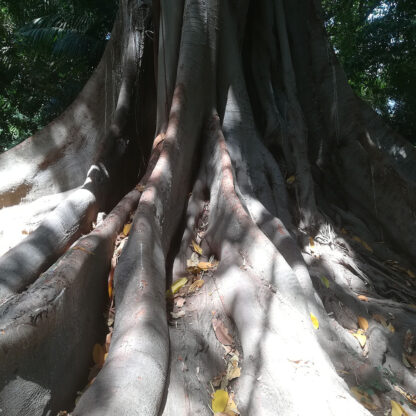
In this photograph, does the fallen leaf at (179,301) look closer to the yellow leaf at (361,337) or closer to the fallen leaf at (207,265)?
the fallen leaf at (207,265)

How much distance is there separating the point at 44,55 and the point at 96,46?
1.49 meters

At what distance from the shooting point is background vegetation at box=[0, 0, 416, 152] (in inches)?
308

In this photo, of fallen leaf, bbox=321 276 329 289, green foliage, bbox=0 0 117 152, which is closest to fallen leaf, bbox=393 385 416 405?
fallen leaf, bbox=321 276 329 289

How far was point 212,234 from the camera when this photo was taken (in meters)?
2.37

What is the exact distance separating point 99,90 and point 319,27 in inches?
107

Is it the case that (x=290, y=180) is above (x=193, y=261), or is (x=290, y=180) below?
above

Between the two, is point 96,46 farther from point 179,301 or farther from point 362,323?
point 362,323

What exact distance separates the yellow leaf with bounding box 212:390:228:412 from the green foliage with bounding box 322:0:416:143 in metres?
7.93

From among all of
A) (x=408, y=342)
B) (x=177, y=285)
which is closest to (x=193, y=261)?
(x=177, y=285)

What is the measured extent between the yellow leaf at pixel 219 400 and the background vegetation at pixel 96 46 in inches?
306

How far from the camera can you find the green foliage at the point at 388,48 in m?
7.64

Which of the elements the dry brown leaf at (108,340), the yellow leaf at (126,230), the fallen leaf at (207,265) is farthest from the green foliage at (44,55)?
the dry brown leaf at (108,340)

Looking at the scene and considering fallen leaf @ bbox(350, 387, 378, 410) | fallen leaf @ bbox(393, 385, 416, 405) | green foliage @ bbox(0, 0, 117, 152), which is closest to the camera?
fallen leaf @ bbox(350, 387, 378, 410)

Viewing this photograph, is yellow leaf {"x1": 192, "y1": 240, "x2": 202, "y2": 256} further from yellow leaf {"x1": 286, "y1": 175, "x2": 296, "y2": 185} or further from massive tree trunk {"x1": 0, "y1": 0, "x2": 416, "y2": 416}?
yellow leaf {"x1": 286, "y1": 175, "x2": 296, "y2": 185}
